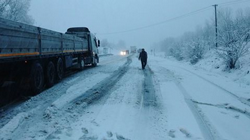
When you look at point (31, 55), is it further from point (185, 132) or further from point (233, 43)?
point (233, 43)

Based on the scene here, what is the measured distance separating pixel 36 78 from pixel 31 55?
1008 millimetres

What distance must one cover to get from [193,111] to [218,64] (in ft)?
46.9

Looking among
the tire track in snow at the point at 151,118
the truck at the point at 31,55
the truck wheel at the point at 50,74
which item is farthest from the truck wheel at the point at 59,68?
the tire track in snow at the point at 151,118

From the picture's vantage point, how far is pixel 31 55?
8148 mm

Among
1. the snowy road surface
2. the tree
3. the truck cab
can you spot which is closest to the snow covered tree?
the snowy road surface

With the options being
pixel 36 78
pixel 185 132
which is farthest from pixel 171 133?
pixel 36 78

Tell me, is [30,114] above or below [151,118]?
above

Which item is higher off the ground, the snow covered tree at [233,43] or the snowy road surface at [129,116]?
the snow covered tree at [233,43]

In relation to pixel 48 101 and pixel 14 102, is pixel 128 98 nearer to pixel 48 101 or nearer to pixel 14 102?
pixel 48 101

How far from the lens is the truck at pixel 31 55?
21.6ft

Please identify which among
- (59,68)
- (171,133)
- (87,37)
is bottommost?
(171,133)

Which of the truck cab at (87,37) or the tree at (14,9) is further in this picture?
the tree at (14,9)

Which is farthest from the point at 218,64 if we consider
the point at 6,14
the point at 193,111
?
the point at 6,14

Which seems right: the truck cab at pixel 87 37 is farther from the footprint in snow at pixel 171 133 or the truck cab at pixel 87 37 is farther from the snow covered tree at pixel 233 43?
the footprint in snow at pixel 171 133
